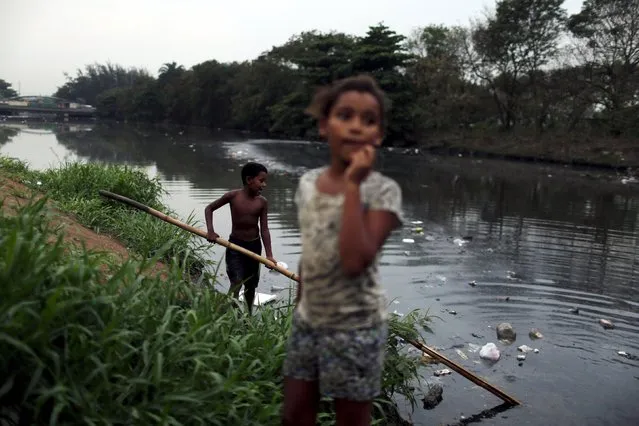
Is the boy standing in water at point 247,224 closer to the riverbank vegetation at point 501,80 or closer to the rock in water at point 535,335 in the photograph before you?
the rock in water at point 535,335

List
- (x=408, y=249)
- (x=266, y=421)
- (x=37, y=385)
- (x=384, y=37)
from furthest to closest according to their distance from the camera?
(x=384, y=37) → (x=408, y=249) → (x=266, y=421) → (x=37, y=385)

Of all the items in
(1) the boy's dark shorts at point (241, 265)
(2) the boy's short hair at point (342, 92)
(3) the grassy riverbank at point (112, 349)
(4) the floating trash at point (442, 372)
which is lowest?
(4) the floating trash at point (442, 372)

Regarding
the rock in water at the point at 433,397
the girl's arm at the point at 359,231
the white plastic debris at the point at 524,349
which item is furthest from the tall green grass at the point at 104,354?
the white plastic debris at the point at 524,349

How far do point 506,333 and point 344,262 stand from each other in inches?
178

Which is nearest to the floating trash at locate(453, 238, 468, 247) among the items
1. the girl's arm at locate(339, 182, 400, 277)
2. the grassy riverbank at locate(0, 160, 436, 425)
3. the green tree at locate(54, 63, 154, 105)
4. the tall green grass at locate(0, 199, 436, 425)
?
the grassy riverbank at locate(0, 160, 436, 425)

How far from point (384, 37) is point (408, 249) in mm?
25654

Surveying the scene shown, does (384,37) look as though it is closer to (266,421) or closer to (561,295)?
(561,295)

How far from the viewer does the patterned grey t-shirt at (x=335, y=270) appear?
163 centimetres

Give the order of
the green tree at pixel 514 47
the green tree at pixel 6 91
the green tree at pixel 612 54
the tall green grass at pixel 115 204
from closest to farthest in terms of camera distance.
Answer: the tall green grass at pixel 115 204
the green tree at pixel 612 54
the green tree at pixel 514 47
the green tree at pixel 6 91

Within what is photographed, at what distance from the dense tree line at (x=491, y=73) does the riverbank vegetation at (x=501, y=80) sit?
55mm

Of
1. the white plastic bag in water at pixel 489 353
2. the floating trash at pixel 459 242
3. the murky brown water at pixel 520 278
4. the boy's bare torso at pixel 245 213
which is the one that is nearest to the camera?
the murky brown water at pixel 520 278

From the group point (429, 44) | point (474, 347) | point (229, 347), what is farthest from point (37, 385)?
point (429, 44)

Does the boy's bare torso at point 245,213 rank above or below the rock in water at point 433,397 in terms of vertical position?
above

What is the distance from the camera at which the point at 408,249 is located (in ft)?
29.0
